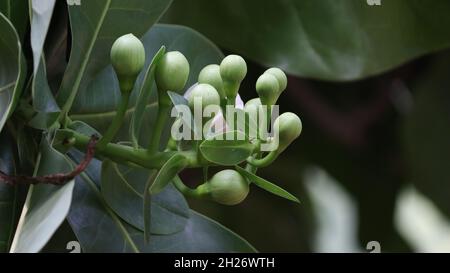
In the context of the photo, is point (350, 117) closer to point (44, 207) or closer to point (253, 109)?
point (253, 109)

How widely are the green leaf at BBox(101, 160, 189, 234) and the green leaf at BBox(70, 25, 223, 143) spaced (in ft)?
0.16

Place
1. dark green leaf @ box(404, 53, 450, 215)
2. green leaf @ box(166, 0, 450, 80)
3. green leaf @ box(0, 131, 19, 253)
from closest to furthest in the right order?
green leaf @ box(0, 131, 19, 253) → green leaf @ box(166, 0, 450, 80) → dark green leaf @ box(404, 53, 450, 215)

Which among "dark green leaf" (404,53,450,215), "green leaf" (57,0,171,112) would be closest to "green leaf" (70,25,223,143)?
"green leaf" (57,0,171,112)

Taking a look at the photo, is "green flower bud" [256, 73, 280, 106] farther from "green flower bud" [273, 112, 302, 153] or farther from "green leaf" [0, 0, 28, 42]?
"green leaf" [0, 0, 28, 42]

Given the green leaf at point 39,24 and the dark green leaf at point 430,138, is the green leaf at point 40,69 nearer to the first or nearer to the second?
the green leaf at point 39,24

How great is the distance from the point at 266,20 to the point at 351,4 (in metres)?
0.11

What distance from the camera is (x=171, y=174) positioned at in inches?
24.9

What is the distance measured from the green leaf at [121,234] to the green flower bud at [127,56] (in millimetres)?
111

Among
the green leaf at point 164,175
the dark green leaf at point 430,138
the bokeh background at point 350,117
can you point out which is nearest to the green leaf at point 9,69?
the green leaf at point 164,175

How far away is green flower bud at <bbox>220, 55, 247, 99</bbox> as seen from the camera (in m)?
0.66

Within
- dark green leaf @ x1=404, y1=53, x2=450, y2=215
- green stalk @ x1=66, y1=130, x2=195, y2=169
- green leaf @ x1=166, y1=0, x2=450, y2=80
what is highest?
dark green leaf @ x1=404, y1=53, x2=450, y2=215

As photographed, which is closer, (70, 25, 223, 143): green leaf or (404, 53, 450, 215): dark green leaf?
(70, 25, 223, 143): green leaf

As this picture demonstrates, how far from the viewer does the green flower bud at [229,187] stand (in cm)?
65
